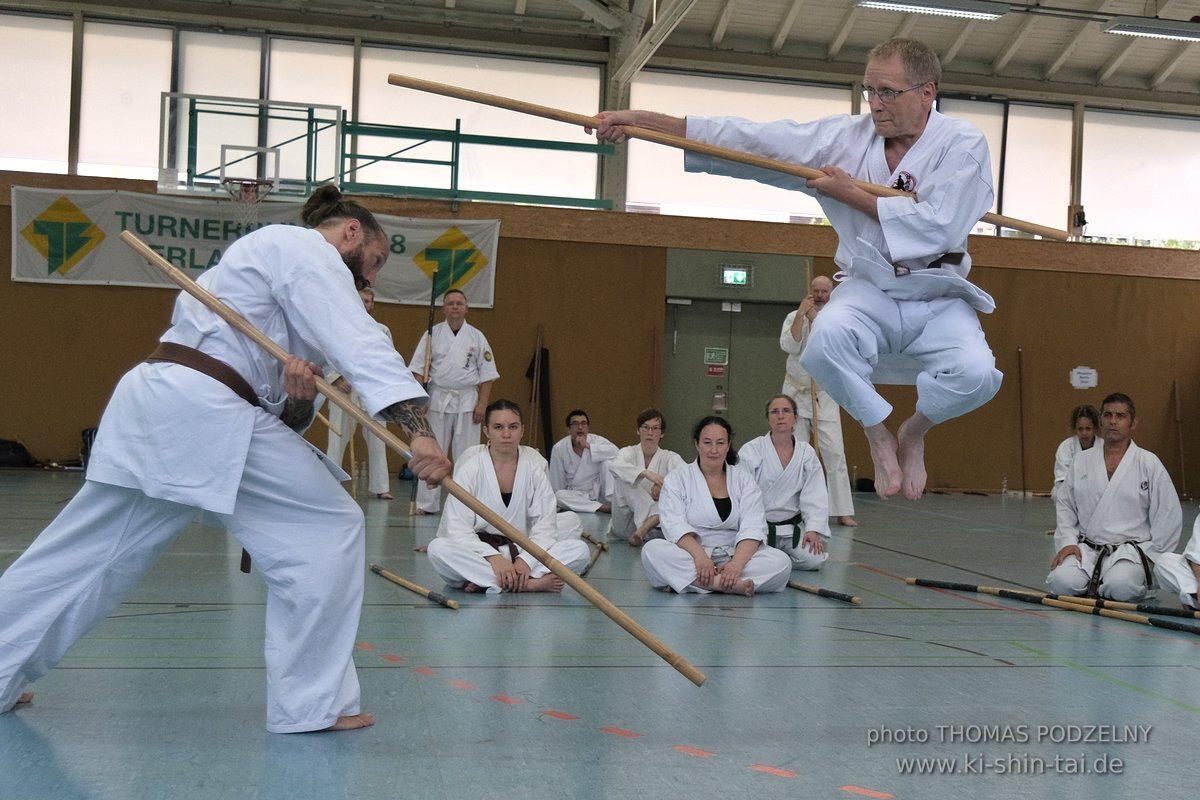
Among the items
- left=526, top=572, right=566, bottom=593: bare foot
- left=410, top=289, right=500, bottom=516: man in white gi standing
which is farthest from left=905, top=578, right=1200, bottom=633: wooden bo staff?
left=410, top=289, right=500, bottom=516: man in white gi standing

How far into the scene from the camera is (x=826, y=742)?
133 inches

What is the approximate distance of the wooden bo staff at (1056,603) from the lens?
212 inches

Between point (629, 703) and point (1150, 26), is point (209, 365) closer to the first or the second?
point (629, 703)

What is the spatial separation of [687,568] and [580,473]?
377 centimetres

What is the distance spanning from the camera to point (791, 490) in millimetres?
6977

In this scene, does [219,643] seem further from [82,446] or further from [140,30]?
[140,30]

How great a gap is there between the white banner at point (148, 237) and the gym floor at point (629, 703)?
6375 mm

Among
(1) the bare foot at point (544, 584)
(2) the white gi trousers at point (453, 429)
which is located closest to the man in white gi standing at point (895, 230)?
(1) the bare foot at point (544, 584)

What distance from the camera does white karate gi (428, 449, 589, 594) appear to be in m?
5.79

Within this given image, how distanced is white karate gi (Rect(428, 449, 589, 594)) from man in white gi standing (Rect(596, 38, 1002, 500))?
2.56 metres

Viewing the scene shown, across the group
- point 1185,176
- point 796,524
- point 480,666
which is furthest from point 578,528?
point 1185,176

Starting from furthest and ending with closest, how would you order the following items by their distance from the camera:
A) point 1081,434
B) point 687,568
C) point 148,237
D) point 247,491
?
point 148,237 → point 1081,434 → point 687,568 → point 247,491

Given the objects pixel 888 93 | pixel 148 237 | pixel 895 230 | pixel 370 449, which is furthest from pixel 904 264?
pixel 148 237

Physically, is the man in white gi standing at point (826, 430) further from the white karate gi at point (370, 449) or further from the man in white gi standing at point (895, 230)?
the man in white gi standing at point (895, 230)
